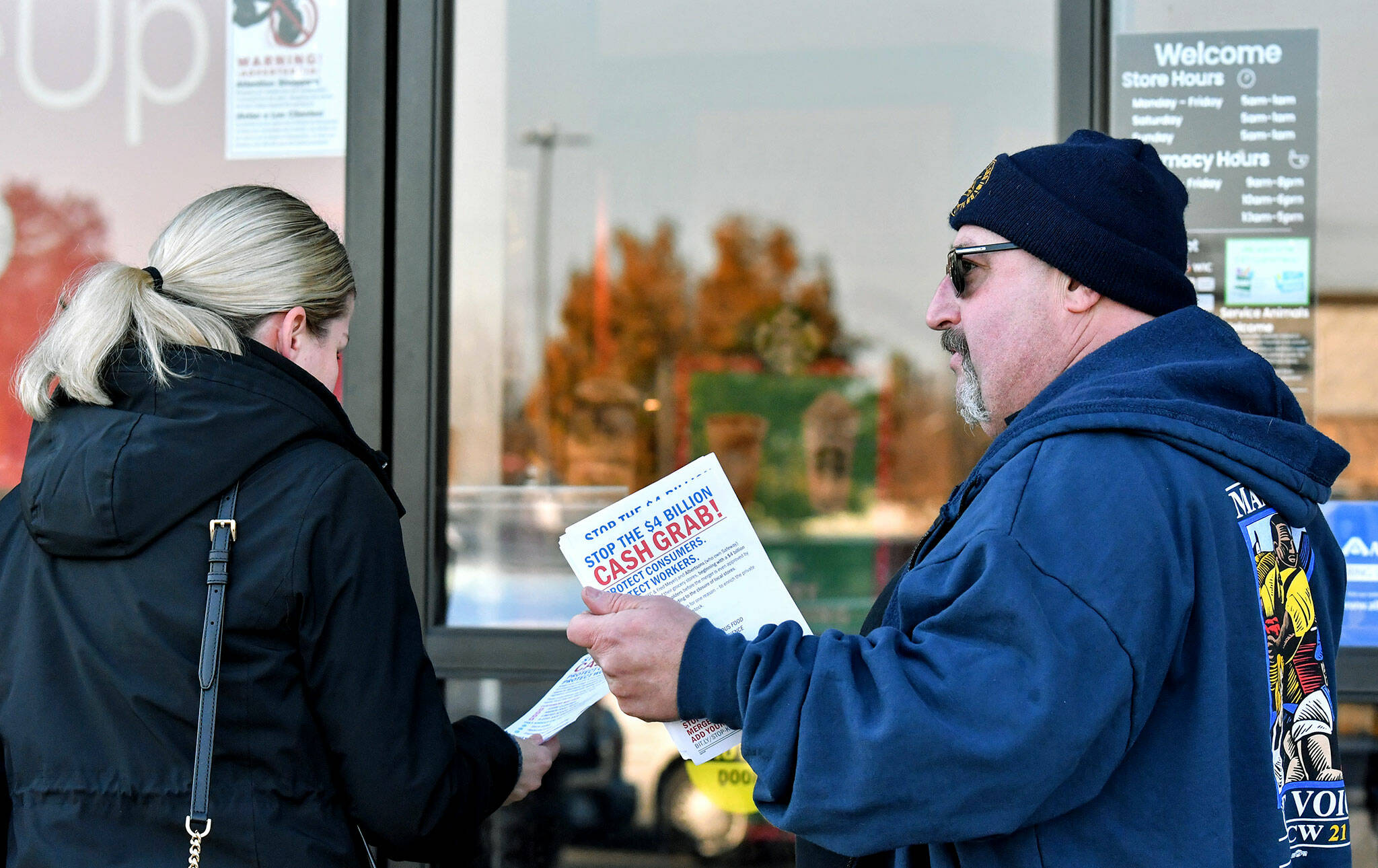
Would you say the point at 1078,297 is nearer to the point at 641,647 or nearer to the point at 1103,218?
the point at 1103,218

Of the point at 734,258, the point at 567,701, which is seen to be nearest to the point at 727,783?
the point at 567,701

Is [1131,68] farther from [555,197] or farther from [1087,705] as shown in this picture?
[555,197]

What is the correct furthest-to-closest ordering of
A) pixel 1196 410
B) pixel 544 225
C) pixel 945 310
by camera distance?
pixel 544 225, pixel 945 310, pixel 1196 410

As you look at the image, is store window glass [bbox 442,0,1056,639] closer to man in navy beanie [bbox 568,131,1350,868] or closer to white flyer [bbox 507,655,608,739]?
white flyer [bbox 507,655,608,739]

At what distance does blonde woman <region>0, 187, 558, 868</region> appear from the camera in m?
1.45

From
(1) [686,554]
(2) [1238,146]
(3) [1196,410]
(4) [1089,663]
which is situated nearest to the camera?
(4) [1089,663]

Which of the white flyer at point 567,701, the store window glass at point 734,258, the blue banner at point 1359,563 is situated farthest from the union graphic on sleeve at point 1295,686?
the store window glass at point 734,258

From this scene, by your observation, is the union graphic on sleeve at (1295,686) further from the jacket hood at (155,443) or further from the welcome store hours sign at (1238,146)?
the welcome store hours sign at (1238,146)

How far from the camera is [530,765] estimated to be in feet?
6.03

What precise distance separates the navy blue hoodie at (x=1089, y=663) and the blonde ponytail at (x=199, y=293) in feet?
2.48

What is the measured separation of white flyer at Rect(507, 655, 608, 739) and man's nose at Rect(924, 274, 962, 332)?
70 cm

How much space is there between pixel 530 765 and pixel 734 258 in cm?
408

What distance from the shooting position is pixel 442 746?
62.1 inches

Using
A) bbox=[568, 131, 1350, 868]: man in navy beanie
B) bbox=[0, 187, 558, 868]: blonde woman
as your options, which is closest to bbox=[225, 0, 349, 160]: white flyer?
bbox=[0, 187, 558, 868]: blonde woman
